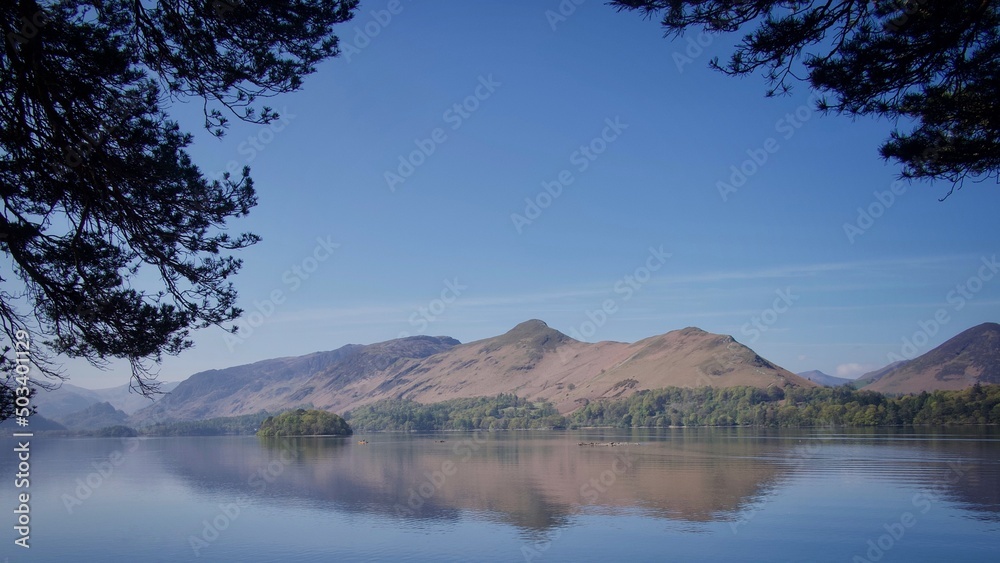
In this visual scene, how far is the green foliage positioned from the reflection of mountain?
60064mm

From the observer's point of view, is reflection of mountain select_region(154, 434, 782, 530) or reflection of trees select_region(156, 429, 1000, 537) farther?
reflection of mountain select_region(154, 434, 782, 530)

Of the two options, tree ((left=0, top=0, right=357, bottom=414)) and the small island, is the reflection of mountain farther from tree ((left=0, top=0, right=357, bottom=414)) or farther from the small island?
the small island

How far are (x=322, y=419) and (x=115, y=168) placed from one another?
440ft

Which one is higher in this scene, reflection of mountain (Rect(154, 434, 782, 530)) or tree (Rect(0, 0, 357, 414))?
tree (Rect(0, 0, 357, 414))

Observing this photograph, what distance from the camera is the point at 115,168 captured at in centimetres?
1084

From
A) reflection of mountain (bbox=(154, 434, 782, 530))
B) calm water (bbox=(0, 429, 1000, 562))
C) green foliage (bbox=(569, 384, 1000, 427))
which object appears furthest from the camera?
green foliage (bbox=(569, 384, 1000, 427))

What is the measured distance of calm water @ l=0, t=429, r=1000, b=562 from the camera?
26.3 metres

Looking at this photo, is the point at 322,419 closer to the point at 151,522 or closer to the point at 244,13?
the point at 151,522

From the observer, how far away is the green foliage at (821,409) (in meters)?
116

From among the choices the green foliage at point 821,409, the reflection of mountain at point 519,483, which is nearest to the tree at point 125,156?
the reflection of mountain at point 519,483

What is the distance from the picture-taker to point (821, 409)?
145 metres

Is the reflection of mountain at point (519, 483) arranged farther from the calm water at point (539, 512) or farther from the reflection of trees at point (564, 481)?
the calm water at point (539, 512)

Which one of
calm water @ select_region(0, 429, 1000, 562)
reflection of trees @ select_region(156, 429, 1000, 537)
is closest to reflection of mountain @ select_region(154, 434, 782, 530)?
reflection of trees @ select_region(156, 429, 1000, 537)

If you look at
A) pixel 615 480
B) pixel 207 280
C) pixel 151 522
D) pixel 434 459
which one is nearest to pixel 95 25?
pixel 207 280
